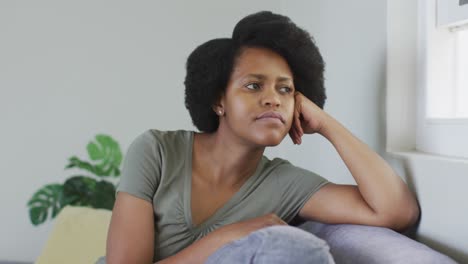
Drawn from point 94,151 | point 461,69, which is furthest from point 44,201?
point 461,69

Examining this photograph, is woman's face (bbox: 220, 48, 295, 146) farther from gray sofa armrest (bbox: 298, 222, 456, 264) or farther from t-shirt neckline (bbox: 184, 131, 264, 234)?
gray sofa armrest (bbox: 298, 222, 456, 264)

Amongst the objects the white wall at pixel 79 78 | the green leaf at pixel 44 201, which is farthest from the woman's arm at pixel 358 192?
the green leaf at pixel 44 201

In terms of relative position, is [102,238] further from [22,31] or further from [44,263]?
[22,31]

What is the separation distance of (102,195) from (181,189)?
1.50m

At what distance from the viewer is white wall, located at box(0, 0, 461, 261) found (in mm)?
2572

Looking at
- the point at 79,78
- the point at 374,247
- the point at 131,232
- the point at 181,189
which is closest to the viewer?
the point at 374,247

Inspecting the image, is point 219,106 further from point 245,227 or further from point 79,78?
point 79,78

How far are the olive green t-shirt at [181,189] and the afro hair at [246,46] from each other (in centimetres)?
12

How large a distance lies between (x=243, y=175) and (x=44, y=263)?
3.14 ft

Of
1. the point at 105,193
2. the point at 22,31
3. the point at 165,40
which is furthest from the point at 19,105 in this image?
the point at 165,40

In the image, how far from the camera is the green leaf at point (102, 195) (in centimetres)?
268

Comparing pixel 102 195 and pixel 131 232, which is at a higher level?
pixel 131 232

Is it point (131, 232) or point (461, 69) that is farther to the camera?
point (461, 69)

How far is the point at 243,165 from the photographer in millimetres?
1354
